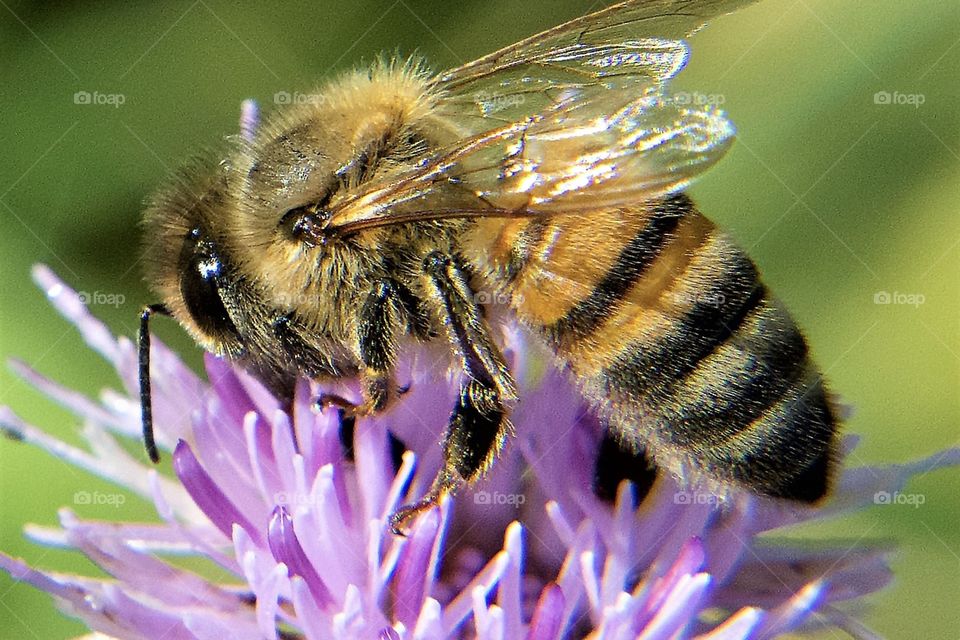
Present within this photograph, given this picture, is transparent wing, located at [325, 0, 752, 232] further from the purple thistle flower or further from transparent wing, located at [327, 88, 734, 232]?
the purple thistle flower

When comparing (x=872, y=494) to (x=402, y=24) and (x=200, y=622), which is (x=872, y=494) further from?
(x=402, y=24)

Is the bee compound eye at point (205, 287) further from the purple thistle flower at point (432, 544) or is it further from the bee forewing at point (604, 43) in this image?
the bee forewing at point (604, 43)

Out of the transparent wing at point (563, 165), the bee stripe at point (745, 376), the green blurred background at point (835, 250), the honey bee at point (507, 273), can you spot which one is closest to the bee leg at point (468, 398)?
the honey bee at point (507, 273)

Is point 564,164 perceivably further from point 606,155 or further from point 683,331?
point 683,331

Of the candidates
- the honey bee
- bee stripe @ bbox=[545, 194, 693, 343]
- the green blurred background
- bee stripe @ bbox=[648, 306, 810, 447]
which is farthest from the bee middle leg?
the green blurred background

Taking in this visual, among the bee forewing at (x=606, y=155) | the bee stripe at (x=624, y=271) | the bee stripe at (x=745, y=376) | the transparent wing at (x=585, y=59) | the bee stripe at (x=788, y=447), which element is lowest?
the bee stripe at (x=788, y=447)

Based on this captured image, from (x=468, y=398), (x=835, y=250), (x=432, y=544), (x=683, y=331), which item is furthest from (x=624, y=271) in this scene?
(x=835, y=250)

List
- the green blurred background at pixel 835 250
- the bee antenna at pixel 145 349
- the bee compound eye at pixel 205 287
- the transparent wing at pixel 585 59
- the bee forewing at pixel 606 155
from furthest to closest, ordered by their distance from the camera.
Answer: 1. the green blurred background at pixel 835 250
2. the transparent wing at pixel 585 59
3. the bee antenna at pixel 145 349
4. the bee compound eye at pixel 205 287
5. the bee forewing at pixel 606 155
